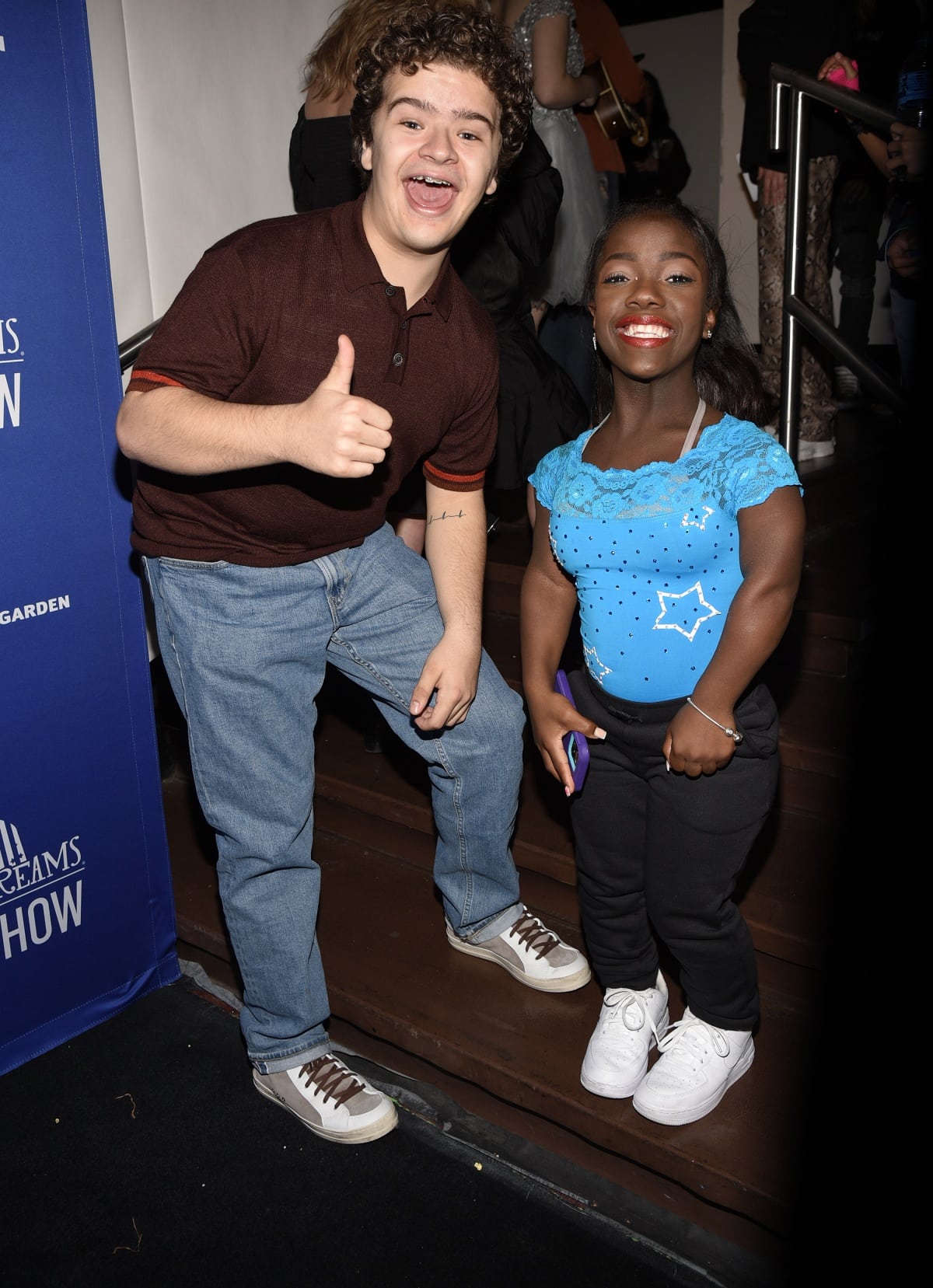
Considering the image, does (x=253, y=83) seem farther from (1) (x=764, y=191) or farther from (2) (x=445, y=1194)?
(2) (x=445, y=1194)

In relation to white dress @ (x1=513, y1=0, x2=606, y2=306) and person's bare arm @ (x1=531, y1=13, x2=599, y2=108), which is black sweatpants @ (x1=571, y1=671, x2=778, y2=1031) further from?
person's bare arm @ (x1=531, y1=13, x2=599, y2=108)

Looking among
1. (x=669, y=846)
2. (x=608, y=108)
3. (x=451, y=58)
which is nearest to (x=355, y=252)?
(x=451, y=58)

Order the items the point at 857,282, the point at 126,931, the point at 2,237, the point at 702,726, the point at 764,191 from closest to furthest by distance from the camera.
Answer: the point at 702,726
the point at 2,237
the point at 126,931
the point at 764,191
the point at 857,282

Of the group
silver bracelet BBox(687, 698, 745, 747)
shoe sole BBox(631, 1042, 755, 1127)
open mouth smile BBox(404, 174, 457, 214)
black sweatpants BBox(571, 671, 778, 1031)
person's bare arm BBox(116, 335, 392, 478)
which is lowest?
shoe sole BBox(631, 1042, 755, 1127)

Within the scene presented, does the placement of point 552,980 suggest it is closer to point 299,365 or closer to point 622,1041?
point 622,1041

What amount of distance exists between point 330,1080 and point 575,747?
84 cm

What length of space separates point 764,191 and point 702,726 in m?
2.81

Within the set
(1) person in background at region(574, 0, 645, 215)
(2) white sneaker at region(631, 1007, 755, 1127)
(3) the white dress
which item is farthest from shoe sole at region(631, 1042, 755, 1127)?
(1) person in background at region(574, 0, 645, 215)

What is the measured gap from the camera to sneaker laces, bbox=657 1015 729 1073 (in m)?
1.88

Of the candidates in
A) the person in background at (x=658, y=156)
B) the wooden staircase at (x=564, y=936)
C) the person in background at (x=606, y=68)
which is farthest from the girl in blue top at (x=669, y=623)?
the person in background at (x=658, y=156)

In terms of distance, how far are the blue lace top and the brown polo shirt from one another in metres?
0.32

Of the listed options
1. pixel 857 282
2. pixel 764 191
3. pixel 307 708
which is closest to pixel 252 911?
pixel 307 708

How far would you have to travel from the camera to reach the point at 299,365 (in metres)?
1.73

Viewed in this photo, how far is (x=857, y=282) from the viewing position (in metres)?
5.01
